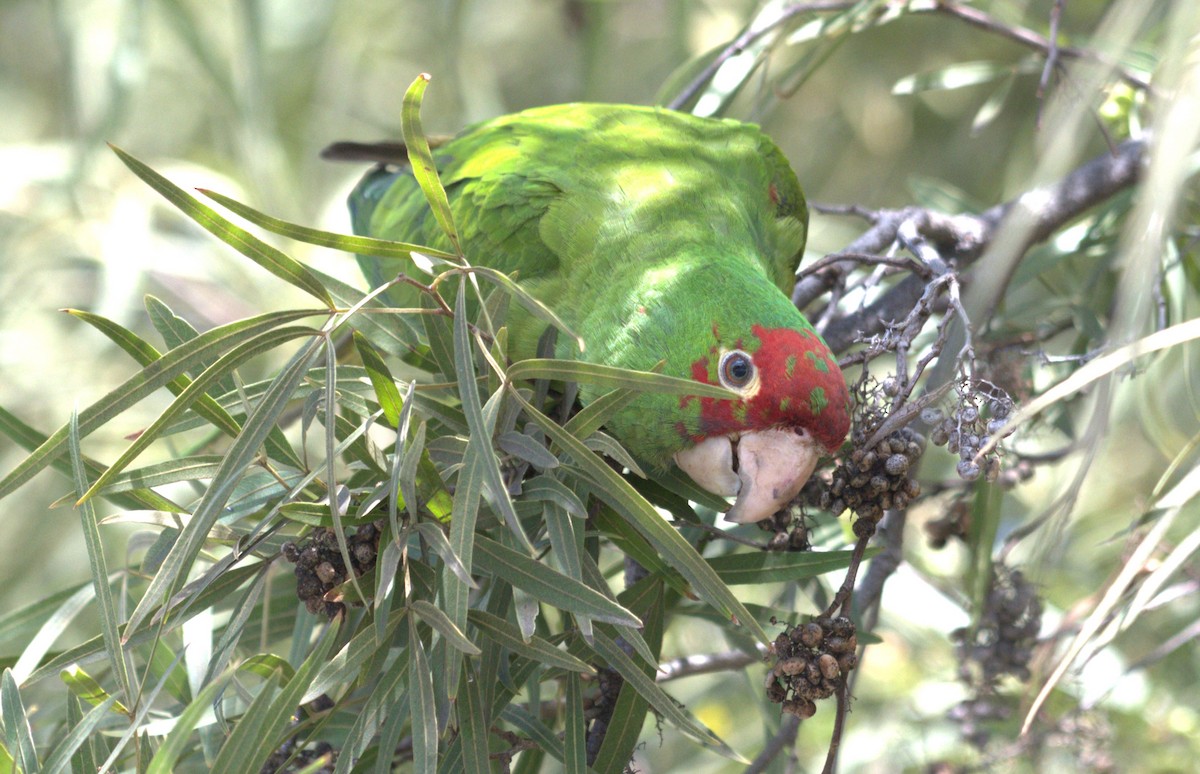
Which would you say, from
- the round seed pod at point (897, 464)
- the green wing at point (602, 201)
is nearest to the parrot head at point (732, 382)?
the green wing at point (602, 201)

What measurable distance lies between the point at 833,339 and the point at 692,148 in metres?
0.43

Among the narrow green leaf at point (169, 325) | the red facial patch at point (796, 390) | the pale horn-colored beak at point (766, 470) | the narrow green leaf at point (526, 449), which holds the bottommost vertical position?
the narrow green leaf at point (526, 449)

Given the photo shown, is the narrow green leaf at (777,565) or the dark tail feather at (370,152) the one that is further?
the dark tail feather at (370,152)

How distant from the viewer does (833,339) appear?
6.20ft

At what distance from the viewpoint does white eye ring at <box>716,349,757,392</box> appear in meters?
1.49

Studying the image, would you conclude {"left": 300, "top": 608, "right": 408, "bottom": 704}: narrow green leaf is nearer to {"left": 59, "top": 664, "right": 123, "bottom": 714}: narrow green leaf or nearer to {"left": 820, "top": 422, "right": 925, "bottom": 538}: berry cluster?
{"left": 59, "top": 664, "right": 123, "bottom": 714}: narrow green leaf

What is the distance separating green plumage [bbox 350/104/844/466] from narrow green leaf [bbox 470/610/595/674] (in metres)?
0.47

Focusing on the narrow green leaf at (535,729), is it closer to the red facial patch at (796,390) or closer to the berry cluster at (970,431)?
the red facial patch at (796,390)

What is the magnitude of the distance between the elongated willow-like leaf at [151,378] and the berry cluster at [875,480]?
0.61 meters

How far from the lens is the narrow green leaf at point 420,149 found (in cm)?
107

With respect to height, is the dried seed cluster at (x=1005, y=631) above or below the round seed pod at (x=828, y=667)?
above

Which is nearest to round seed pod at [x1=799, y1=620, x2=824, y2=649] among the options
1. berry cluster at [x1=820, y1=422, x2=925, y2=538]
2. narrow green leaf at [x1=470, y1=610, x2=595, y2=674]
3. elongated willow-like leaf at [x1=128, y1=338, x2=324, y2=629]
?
berry cluster at [x1=820, y1=422, x2=925, y2=538]

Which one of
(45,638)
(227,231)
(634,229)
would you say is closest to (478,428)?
(227,231)

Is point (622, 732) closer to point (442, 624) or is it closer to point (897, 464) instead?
point (442, 624)
